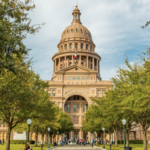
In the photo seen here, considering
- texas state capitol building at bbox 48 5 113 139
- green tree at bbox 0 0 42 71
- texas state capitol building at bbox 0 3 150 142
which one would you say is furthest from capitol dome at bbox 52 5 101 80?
green tree at bbox 0 0 42 71

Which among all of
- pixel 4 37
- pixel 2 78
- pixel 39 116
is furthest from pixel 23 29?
pixel 39 116

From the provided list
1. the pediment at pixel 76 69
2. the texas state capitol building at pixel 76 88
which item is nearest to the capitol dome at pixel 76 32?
the texas state capitol building at pixel 76 88

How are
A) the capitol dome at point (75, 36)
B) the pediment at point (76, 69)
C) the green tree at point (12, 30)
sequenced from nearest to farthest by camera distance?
the green tree at point (12, 30) → the pediment at point (76, 69) → the capitol dome at point (75, 36)

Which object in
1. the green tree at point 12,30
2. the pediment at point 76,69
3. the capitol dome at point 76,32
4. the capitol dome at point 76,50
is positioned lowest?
the green tree at point 12,30

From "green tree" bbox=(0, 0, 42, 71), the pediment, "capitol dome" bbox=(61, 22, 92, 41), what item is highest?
"capitol dome" bbox=(61, 22, 92, 41)

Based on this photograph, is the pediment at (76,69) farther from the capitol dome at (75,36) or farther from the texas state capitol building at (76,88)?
the capitol dome at (75,36)

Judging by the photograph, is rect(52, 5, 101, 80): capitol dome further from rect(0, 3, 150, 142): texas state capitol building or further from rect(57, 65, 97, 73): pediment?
rect(57, 65, 97, 73): pediment

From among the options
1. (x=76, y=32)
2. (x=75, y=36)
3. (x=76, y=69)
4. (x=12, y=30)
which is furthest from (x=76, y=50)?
(x=12, y=30)

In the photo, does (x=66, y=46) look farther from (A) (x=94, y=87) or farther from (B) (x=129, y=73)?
(B) (x=129, y=73)

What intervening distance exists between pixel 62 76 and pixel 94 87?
13.3 m

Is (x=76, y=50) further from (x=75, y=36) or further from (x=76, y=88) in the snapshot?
(x=76, y=88)

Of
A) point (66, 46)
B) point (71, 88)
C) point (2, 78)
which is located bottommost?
point (2, 78)

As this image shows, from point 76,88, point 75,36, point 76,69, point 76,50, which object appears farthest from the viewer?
point 75,36

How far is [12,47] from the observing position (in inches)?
561
